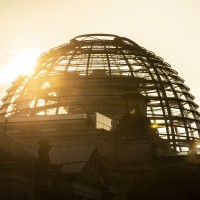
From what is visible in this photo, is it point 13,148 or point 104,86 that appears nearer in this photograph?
point 13,148

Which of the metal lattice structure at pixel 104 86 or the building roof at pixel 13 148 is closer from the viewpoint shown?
the building roof at pixel 13 148

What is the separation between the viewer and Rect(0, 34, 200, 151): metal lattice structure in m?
102

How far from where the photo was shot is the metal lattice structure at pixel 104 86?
336 feet

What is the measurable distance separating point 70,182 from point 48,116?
14482mm

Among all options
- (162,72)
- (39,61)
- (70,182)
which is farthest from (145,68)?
(70,182)

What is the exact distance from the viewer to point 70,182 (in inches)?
3339

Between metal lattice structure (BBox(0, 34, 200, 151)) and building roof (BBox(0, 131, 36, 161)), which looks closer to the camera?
building roof (BBox(0, 131, 36, 161))

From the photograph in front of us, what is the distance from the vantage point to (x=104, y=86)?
103 meters

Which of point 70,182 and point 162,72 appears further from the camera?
point 162,72

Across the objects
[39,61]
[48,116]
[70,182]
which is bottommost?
[70,182]

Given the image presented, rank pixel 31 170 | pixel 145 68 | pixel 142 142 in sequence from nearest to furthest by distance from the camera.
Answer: pixel 31 170, pixel 142 142, pixel 145 68

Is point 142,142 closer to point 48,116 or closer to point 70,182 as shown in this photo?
point 48,116

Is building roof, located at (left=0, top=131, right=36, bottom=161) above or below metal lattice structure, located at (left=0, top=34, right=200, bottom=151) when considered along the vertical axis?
below

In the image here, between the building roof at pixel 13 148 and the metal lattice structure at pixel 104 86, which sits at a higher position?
the metal lattice structure at pixel 104 86
